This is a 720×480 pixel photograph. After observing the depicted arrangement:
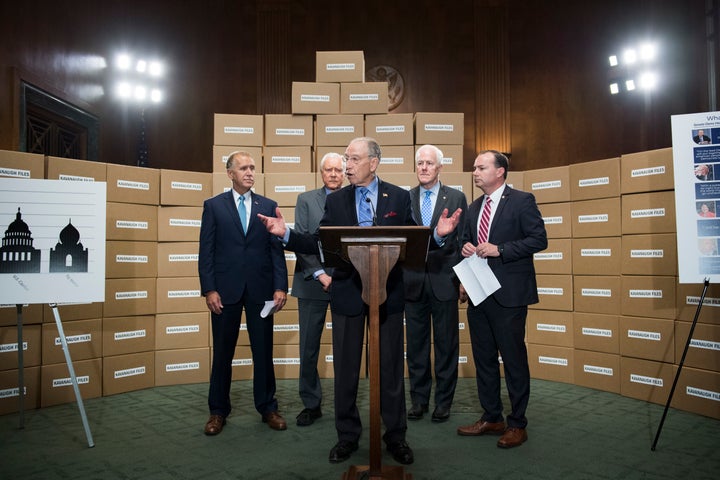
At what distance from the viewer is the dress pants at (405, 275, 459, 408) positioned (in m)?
3.46

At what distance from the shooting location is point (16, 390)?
11.9 ft

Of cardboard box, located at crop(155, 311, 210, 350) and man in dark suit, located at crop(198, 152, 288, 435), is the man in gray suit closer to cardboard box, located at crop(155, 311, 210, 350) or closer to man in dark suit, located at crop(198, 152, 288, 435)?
man in dark suit, located at crop(198, 152, 288, 435)

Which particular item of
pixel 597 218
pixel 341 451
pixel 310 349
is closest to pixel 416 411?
pixel 310 349

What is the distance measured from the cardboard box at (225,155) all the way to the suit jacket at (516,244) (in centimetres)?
242

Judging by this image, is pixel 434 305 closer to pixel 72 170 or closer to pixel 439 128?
pixel 439 128

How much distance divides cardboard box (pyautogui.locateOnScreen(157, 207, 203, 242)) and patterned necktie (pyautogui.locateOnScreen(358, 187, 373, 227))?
238 cm

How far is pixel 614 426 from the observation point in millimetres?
3207

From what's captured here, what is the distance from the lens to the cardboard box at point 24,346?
3574mm

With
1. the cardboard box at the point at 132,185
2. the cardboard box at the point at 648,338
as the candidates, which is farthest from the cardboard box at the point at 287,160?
the cardboard box at the point at 648,338

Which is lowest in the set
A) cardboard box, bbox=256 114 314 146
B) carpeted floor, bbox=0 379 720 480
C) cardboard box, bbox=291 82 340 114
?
carpeted floor, bbox=0 379 720 480

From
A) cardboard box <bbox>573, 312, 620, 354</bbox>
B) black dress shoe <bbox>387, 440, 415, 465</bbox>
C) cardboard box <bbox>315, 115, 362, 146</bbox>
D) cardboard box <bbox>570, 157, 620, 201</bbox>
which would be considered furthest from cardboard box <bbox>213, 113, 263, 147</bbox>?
cardboard box <bbox>573, 312, 620, 354</bbox>

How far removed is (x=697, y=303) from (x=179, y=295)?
388 cm

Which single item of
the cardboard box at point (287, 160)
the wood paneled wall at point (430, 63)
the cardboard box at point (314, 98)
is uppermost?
the wood paneled wall at point (430, 63)

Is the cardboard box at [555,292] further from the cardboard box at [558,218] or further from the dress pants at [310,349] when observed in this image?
the dress pants at [310,349]
